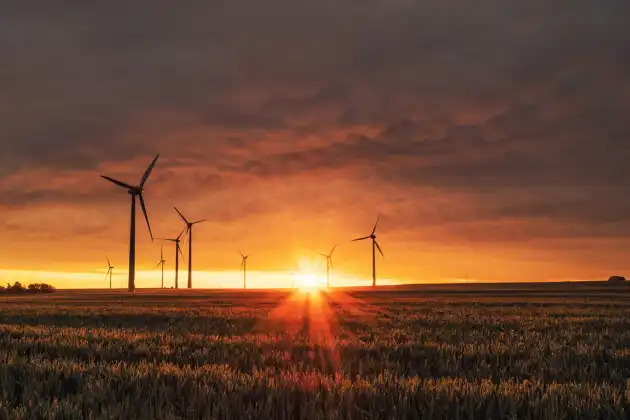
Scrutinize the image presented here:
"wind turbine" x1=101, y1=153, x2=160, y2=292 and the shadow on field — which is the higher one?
"wind turbine" x1=101, y1=153, x2=160, y2=292

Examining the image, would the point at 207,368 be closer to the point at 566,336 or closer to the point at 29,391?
the point at 29,391

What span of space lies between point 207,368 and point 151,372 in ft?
3.38

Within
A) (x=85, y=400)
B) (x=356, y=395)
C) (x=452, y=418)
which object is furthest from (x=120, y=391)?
(x=452, y=418)

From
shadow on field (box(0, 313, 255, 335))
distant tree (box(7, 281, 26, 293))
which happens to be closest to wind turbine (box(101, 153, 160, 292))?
distant tree (box(7, 281, 26, 293))

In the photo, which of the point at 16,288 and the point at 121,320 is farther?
the point at 16,288

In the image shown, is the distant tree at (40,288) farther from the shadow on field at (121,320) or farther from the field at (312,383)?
the field at (312,383)

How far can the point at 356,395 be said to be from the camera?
8062 mm

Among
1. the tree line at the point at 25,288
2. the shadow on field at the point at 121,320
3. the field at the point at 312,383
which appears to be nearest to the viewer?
the field at the point at 312,383

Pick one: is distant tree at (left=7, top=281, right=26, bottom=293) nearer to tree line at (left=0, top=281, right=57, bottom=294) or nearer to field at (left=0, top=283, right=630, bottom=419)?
tree line at (left=0, top=281, right=57, bottom=294)

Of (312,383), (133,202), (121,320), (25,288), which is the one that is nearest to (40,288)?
(25,288)

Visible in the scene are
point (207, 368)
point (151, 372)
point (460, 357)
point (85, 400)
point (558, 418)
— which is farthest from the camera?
point (460, 357)

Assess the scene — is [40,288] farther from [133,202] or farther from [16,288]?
[133,202]

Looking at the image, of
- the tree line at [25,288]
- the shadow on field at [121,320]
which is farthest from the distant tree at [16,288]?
the shadow on field at [121,320]

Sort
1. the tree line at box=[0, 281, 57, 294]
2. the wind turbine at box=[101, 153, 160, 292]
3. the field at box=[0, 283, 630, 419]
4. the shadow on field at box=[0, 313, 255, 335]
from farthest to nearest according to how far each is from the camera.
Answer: the tree line at box=[0, 281, 57, 294], the wind turbine at box=[101, 153, 160, 292], the shadow on field at box=[0, 313, 255, 335], the field at box=[0, 283, 630, 419]
